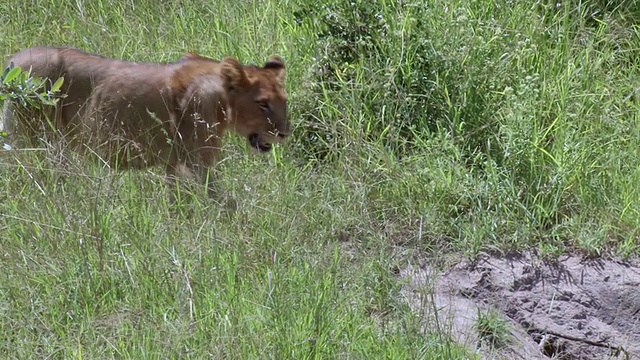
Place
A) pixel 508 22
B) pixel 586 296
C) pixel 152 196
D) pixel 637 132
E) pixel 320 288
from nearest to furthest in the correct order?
pixel 320 288 < pixel 152 196 < pixel 586 296 < pixel 637 132 < pixel 508 22

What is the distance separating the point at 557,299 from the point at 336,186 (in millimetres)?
1303

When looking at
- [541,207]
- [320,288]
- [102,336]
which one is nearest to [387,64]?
[541,207]

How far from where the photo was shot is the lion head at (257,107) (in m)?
6.23

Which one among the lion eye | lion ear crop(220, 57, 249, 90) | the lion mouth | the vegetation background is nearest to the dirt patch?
the vegetation background

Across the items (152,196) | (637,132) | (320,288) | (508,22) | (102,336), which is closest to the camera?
(102,336)

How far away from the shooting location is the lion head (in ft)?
20.4

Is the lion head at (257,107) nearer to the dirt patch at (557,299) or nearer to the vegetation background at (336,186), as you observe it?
the vegetation background at (336,186)

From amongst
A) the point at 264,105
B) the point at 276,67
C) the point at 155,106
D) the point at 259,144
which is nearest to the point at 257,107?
the point at 264,105

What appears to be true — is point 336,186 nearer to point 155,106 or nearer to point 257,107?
point 257,107

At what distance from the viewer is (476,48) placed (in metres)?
6.85

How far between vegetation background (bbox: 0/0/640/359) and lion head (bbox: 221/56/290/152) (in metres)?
0.14

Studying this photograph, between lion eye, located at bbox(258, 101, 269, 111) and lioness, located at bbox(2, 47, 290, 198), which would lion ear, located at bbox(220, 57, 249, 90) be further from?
lion eye, located at bbox(258, 101, 269, 111)

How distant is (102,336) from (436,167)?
8.39 feet

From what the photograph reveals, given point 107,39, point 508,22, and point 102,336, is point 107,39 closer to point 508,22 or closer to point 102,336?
point 508,22
